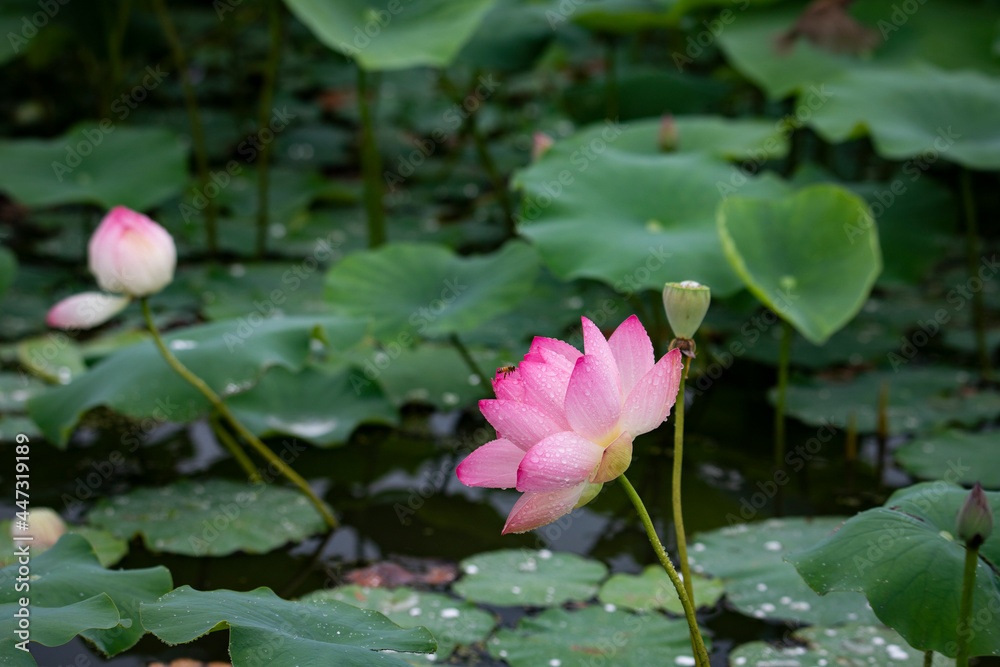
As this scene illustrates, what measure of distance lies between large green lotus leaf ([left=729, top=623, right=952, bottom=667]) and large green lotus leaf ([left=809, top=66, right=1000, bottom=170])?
43.0 inches

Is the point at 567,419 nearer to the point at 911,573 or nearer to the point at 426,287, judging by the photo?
the point at 911,573

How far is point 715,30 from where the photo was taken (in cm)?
252

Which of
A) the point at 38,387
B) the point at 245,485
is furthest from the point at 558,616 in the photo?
the point at 38,387

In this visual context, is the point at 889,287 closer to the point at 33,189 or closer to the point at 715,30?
the point at 715,30

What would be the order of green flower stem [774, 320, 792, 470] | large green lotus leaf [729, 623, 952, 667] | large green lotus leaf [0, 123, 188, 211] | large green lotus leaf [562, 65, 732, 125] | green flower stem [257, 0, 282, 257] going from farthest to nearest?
large green lotus leaf [562, 65, 732, 125], green flower stem [257, 0, 282, 257], large green lotus leaf [0, 123, 188, 211], green flower stem [774, 320, 792, 470], large green lotus leaf [729, 623, 952, 667]

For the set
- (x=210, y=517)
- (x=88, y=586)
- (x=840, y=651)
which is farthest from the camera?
(x=210, y=517)

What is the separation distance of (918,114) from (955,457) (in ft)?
2.78

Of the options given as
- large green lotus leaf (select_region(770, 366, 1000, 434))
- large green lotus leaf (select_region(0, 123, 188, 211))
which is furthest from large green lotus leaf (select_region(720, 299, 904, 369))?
large green lotus leaf (select_region(0, 123, 188, 211))

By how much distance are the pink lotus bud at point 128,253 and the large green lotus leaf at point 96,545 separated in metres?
0.37

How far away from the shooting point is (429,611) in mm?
1164

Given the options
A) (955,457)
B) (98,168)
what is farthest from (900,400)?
(98,168)

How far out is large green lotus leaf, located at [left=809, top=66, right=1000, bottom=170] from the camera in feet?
5.98

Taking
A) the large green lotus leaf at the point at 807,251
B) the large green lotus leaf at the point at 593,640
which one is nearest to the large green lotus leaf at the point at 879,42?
the large green lotus leaf at the point at 807,251

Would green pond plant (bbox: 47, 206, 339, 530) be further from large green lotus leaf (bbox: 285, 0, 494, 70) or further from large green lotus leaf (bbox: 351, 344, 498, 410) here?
large green lotus leaf (bbox: 285, 0, 494, 70)
